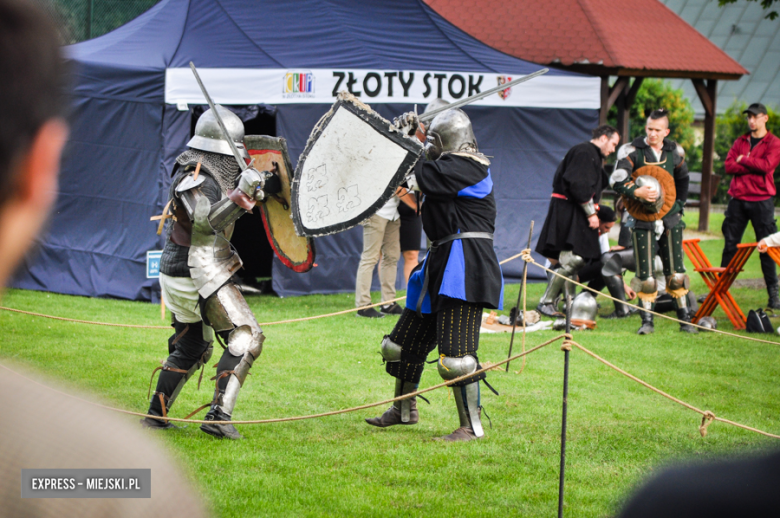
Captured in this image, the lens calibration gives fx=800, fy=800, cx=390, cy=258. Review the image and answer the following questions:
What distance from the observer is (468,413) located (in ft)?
14.2

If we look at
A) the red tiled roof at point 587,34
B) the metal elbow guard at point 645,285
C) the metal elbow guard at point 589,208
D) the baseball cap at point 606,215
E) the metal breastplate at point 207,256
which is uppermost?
the red tiled roof at point 587,34

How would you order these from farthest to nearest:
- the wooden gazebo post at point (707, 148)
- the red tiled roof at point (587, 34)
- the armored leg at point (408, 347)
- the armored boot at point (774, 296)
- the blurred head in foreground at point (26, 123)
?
the wooden gazebo post at point (707, 148) → the red tiled roof at point (587, 34) → the armored boot at point (774, 296) → the armored leg at point (408, 347) → the blurred head in foreground at point (26, 123)

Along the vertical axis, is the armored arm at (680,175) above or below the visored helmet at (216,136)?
below

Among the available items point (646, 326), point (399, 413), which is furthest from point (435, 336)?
point (646, 326)

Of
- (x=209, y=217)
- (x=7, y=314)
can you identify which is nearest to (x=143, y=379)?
(x=209, y=217)

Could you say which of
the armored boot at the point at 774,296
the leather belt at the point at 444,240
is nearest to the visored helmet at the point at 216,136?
the leather belt at the point at 444,240

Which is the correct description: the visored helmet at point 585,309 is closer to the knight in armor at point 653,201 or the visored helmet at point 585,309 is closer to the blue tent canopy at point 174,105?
the knight in armor at point 653,201

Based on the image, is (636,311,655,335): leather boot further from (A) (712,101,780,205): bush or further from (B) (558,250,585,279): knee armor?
(A) (712,101,780,205): bush

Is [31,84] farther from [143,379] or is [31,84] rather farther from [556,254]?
[556,254]

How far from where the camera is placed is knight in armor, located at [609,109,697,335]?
714 centimetres

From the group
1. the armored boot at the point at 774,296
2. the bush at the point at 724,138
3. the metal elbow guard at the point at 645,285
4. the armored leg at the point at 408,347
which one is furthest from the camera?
the bush at the point at 724,138

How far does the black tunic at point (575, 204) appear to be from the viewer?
298 inches

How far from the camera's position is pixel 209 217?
4113 mm

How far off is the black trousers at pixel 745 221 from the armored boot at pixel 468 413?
5.05 metres
